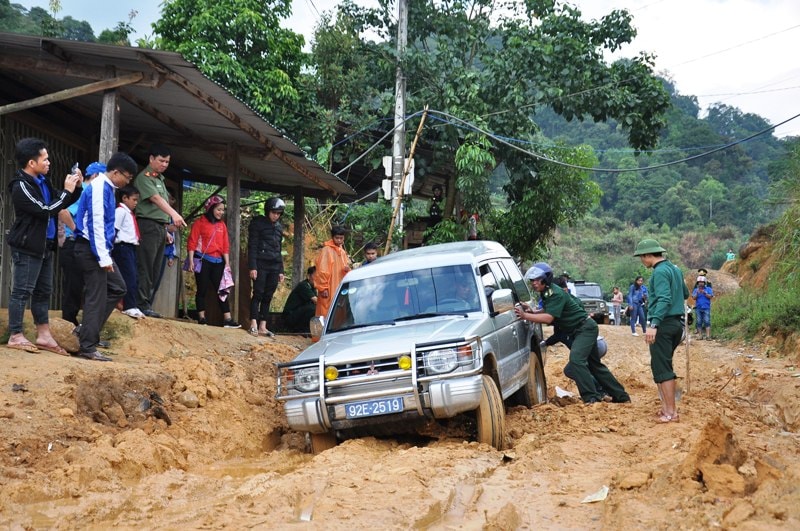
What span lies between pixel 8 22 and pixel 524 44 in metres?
23.0

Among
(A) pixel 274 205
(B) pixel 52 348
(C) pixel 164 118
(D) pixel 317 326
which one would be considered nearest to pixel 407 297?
(D) pixel 317 326

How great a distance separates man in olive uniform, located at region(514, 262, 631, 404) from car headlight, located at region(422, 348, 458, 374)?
7.66ft

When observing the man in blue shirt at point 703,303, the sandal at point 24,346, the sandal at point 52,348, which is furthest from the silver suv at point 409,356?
the man in blue shirt at point 703,303

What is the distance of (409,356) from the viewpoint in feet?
22.6

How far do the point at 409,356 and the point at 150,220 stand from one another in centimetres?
496

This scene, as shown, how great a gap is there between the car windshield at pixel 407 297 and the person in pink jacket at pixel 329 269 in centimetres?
391

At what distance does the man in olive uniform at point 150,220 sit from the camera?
10.3 m

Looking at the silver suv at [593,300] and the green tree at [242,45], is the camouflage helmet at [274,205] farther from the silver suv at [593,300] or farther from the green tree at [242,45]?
the silver suv at [593,300]

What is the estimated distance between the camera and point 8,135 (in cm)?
1091

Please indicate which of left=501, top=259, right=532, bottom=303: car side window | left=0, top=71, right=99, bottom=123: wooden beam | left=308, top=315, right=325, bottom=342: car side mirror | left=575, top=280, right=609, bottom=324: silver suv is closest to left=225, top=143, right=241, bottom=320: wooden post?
left=0, top=71, right=99, bottom=123: wooden beam

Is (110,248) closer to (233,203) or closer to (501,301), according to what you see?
(501,301)

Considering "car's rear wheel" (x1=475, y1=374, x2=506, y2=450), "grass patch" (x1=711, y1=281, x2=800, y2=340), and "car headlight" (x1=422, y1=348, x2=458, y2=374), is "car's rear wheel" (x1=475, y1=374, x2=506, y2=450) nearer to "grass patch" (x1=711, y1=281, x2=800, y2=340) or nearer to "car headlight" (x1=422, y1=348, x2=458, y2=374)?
"car headlight" (x1=422, y1=348, x2=458, y2=374)

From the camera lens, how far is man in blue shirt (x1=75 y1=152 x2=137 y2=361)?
26.2ft

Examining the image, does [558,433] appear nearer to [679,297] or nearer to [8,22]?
[679,297]
